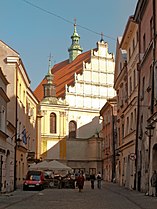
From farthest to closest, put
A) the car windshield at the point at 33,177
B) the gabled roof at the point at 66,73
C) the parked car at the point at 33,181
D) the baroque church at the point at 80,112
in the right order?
the gabled roof at the point at 66,73, the baroque church at the point at 80,112, the car windshield at the point at 33,177, the parked car at the point at 33,181

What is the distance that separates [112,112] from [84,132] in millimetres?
22797

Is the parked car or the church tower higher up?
the church tower

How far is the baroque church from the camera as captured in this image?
79000mm

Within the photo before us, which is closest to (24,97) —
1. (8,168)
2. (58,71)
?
(8,168)

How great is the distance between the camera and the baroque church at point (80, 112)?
259 ft

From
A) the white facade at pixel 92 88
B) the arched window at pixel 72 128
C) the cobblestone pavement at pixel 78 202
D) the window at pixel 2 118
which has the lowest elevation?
the cobblestone pavement at pixel 78 202

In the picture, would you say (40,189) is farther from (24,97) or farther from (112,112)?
(112,112)

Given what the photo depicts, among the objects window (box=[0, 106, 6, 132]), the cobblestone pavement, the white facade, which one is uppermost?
the white facade

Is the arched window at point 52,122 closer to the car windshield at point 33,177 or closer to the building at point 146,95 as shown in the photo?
the car windshield at point 33,177

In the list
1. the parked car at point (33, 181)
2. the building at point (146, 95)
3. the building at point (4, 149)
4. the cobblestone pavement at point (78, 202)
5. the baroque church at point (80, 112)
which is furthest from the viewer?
the baroque church at point (80, 112)

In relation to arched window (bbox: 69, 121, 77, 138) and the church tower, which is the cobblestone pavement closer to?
arched window (bbox: 69, 121, 77, 138)

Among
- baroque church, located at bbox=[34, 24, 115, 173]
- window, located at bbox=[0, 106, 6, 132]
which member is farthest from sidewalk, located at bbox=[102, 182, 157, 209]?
baroque church, located at bbox=[34, 24, 115, 173]

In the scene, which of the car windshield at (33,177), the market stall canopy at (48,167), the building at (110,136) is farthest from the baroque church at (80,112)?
the car windshield at (33,177)

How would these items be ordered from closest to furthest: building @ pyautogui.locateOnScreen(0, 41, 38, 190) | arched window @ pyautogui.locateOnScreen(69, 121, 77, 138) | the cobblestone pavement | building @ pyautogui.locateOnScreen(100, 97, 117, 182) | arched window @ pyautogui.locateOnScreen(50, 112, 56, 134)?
the cobblestone pavement → building @ pyautogui.locateOnScreen(0, 41, 38, 190) → building @ pyautogui.locateOnScreen(100, 97, 117, 182) → arched window @ pyautogui.locateOnScreen(50, 112, 56, 134) → arched window @ pyautogui.locateOnScreen(69, 121, 77, 138)
